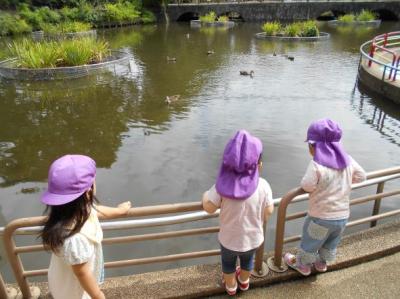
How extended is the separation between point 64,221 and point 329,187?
170 centimetres

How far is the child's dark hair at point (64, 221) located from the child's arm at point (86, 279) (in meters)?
0.15

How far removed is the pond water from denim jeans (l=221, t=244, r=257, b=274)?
2.31 m

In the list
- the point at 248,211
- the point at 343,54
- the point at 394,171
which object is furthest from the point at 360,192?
the point at 343,54

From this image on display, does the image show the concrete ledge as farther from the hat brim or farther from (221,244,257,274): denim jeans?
the hat brim

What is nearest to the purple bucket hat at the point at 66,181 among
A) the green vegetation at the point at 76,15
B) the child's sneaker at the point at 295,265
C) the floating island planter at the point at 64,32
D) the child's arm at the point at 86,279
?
the child's arm at the point at 86,279

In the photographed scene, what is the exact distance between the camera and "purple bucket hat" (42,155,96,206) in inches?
68.7

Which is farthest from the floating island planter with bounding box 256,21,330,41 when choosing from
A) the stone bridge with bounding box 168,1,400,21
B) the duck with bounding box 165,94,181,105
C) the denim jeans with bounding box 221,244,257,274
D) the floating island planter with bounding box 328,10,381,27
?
the denim jeans with bounding box 221,244,257,274

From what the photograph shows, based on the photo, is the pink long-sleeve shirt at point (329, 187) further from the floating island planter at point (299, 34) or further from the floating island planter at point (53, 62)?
the floating island planter at point (299, 34)

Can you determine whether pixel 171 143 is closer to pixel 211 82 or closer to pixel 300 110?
pixel 300 110

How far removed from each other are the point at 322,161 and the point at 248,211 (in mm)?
618

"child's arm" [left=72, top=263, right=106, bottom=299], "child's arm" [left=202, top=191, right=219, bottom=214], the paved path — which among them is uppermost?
"child's arm" [left=202, top=191, right=219, bottom=214]

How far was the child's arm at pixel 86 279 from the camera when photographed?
1.80 metres

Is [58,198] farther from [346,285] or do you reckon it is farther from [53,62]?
[53,62]

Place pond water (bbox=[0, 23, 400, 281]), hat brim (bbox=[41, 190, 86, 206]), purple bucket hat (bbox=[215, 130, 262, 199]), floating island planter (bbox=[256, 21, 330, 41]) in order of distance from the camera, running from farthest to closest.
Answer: floating island planter (bbox=[256, 21, 330, 41]) → pond water (bbox=[0, 23, 400, 281]) → purple bucket hat (bbox=[215, 130, 262, 199]) → hat brim (bbox=[41, 190, 86, 206])
